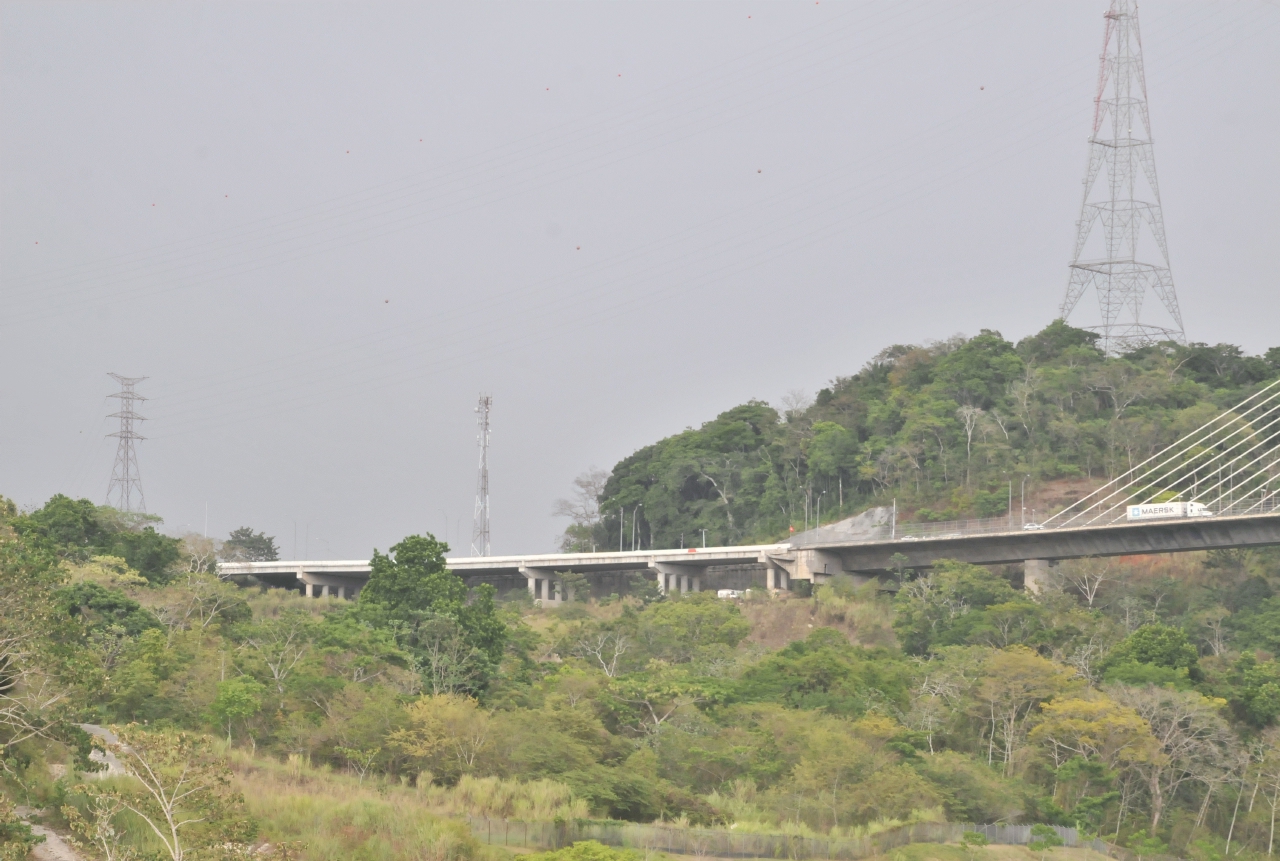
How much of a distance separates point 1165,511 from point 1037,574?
9585 mm

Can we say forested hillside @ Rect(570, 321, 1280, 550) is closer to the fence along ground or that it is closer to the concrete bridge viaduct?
the concrete bridge viaduct

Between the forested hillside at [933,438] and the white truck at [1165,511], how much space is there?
15.0m

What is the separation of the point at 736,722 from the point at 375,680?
11847 millimetres

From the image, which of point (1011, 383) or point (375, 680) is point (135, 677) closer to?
point (375, 680)

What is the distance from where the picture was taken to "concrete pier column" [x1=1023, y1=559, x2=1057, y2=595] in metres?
78.0

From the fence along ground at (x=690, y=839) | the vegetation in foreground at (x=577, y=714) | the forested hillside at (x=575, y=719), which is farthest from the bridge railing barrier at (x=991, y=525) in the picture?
the fence along ground at (x=690, y=839)

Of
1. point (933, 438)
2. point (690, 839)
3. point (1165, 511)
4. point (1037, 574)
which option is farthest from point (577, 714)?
point (933, 438)

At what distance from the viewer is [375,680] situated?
45469 millimetres

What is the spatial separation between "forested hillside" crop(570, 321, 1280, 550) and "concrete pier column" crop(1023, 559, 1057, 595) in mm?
7339

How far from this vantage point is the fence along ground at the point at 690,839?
3266 centimetres

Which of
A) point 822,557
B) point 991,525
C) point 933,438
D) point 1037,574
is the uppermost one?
point 933,438

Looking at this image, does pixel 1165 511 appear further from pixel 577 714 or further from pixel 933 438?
pixel 577 714

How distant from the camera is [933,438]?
94.2m

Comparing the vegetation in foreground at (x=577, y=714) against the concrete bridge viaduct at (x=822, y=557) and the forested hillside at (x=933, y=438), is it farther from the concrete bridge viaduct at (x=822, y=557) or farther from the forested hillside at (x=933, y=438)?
the forested hillside at (x=933, y=438)
